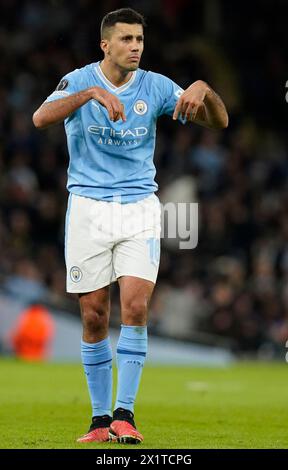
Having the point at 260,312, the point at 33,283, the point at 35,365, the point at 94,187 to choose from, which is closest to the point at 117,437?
the point at 94,187

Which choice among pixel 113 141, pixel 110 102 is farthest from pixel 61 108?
pixel 113 141

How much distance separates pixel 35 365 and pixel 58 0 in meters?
8.31

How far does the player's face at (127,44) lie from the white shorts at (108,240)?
86 centimetres

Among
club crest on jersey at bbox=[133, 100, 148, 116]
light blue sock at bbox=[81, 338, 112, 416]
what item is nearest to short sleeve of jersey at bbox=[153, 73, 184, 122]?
club crest on jersey at bbox=[133, 100, 148, 116]

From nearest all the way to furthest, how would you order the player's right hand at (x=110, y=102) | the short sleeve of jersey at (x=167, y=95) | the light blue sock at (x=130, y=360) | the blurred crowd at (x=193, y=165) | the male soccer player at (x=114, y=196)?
the player's right hand at (x=110, y=102) → the light blue sock at (x=130, y=360) → the male soccer player at (x=114, y=196) → the short sleeve of jersey at (x=167, y=95) → the blurred crowd at (x=193, y=165)

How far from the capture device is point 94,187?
7719 mm

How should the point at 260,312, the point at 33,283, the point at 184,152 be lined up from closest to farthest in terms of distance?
the point at 33,283 < the point at 260,312 < the point at 184,152

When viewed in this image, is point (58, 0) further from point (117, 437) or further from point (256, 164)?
point (117, 437)

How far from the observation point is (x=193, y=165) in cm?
1978

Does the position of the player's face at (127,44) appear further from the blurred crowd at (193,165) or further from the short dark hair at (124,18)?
the blurred crowd at (193,165)

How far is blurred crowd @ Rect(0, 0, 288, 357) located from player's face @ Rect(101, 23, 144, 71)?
9694mm

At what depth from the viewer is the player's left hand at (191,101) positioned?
290 inches

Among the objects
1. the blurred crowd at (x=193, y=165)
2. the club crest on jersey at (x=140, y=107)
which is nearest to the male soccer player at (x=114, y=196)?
the club crest on jersey at (x=140, y=107)

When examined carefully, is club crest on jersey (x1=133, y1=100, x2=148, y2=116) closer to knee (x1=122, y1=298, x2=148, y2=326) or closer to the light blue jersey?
the light blue jersey
